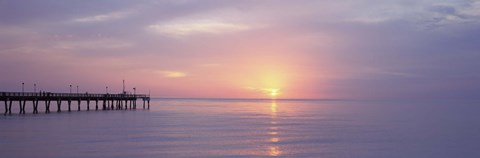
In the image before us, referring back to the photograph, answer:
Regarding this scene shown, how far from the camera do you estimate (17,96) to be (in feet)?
217

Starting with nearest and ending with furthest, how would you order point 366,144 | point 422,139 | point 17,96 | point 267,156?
point 267,156 → point 366,144 → point 422,139 → point 17,96

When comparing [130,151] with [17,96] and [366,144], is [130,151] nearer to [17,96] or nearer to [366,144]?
[366,144]

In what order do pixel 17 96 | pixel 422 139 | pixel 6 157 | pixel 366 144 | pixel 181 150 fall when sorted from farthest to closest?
pixel 17 96
pixel 422 139
pixel 366 144
pixel 181 150
pixel 6 157

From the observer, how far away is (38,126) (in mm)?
50594

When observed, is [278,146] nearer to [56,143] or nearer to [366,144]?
[366,144]

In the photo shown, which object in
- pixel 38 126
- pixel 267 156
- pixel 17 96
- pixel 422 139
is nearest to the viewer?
pixel 267 156

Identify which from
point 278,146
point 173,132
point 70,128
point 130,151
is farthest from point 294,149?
point 70,128

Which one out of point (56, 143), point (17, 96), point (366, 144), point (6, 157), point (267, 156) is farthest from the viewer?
point (17, 96)

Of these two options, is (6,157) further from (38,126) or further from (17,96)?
(17,96)

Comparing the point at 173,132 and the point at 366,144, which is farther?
the point at 173,132

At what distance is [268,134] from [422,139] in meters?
13.5

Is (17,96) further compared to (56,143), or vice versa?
(17,96)

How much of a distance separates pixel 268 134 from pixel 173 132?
896 centimetres

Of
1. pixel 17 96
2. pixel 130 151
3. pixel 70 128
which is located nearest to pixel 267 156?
pixel 130 151
